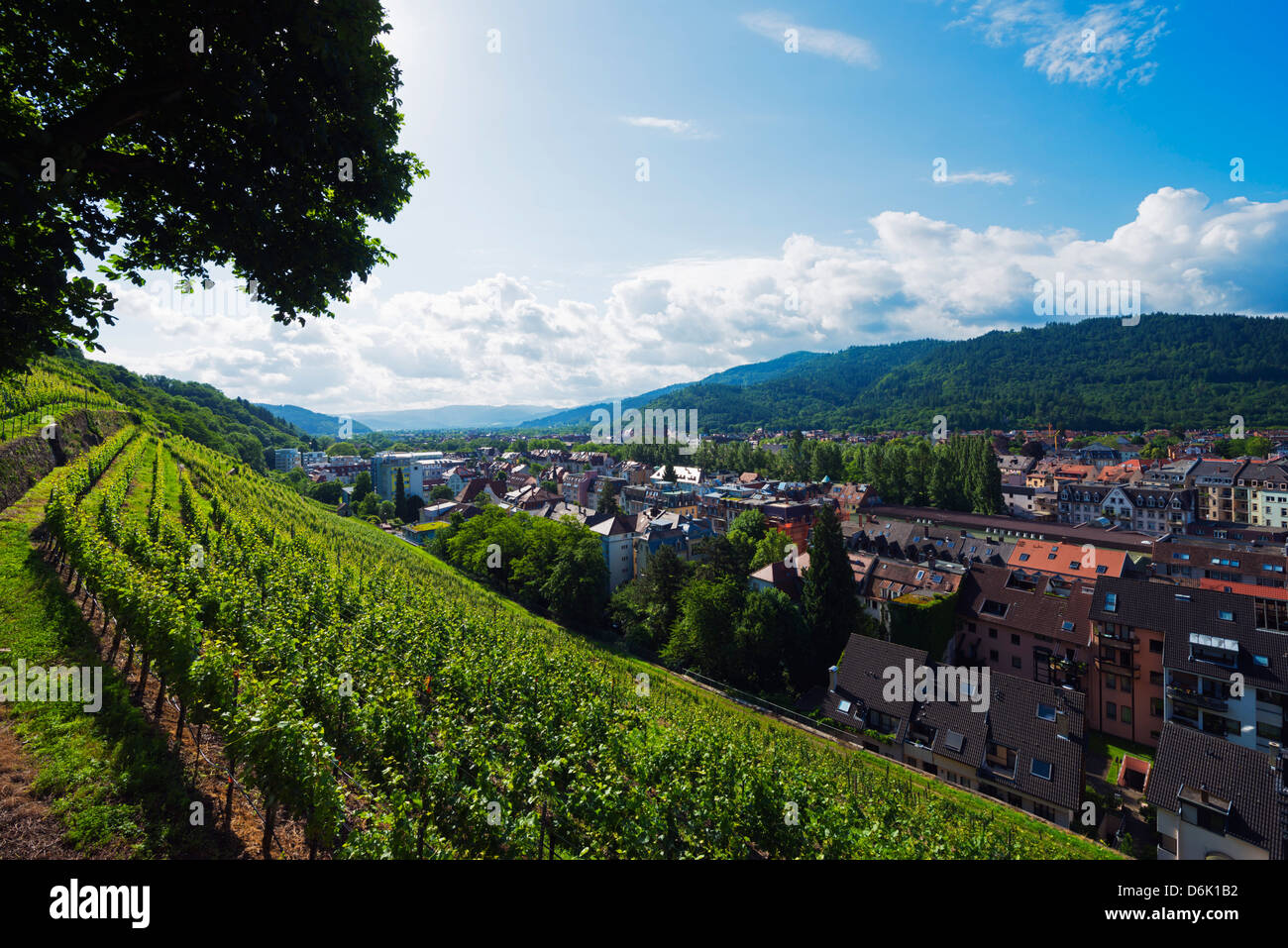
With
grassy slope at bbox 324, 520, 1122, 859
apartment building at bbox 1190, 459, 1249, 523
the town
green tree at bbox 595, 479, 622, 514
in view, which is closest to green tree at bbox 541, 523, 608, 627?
the town

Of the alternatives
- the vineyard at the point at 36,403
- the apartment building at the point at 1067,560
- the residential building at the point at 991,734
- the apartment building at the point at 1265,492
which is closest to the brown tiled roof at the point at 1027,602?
the apartment building at the point at 1067,560

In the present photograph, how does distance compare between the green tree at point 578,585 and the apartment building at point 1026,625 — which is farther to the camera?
the green tree at point 578,585

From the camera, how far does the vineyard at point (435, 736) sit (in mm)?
10672

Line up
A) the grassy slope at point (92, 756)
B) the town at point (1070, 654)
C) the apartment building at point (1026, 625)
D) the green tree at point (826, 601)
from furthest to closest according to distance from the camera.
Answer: the green tree at point (826, 601)
the apartment building at point (1026, 625)
the town at point (1070, 654)
the grassy slope at point (92, 756)

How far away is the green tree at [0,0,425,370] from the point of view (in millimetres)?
4840

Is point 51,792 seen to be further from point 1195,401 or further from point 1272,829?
point 1195,401

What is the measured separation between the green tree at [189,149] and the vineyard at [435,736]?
23.7 ft

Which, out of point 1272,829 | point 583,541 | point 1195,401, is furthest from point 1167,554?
point 1195,401

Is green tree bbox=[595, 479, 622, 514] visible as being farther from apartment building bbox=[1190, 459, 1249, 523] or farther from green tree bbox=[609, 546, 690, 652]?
apartment building bbox=[1190, 459, 1249, 523]

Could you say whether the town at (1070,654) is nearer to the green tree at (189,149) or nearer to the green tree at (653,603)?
the green tree at (653,603)

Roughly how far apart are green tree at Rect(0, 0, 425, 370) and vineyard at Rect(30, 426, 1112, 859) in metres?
7.22

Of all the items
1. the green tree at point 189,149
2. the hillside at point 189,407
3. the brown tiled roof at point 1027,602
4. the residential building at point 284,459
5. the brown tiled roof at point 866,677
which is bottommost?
the brown tiled roof at point 866,677

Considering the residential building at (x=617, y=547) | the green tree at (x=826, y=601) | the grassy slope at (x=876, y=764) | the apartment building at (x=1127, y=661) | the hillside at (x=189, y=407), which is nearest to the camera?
the grassy slope at (x=876, y=764)

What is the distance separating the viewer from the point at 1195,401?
182000 millimetres
